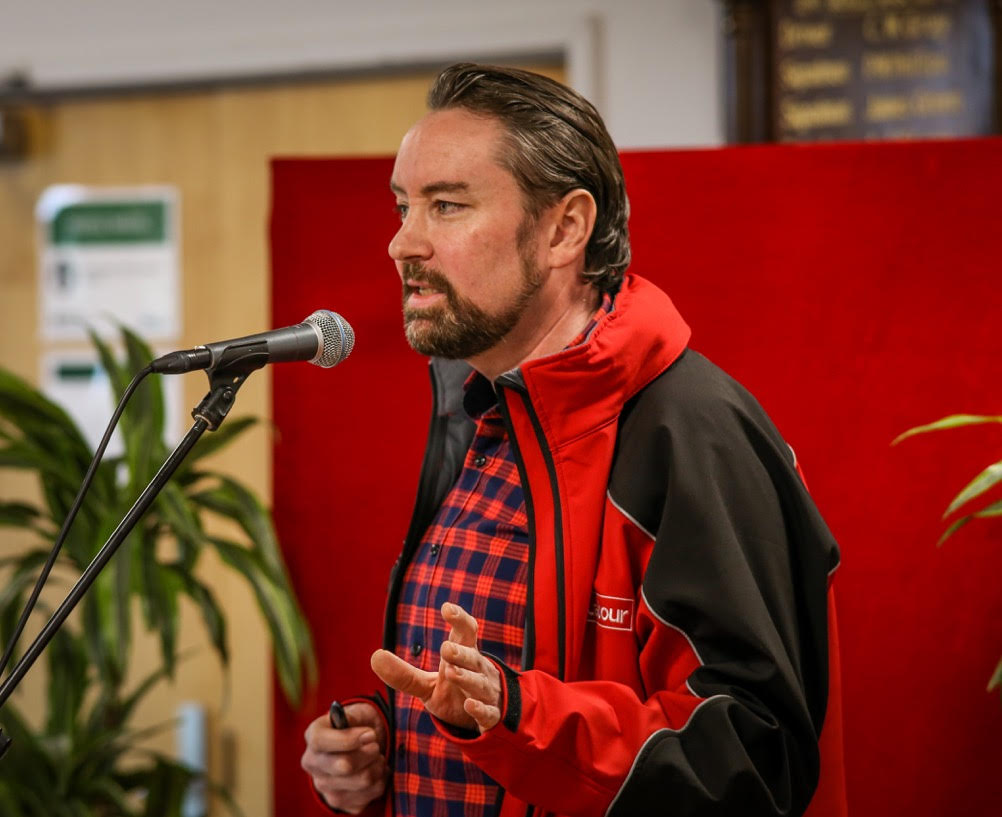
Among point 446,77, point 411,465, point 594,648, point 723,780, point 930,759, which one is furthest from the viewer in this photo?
point 411,465

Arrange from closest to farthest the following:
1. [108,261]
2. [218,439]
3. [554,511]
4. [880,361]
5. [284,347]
Answer: [284,347] → [554,511] → [880,361] → [218,439] → [108,261]

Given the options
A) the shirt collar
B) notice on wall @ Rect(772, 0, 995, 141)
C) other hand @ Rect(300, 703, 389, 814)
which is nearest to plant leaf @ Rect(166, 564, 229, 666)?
other hand @ Rect(300, 703, 389, 814)

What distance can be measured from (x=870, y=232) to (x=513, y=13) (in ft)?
4.36

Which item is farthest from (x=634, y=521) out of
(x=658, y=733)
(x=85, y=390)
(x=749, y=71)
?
(x=85, y=390)

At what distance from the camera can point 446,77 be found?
4.22 feet

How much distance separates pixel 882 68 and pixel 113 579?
5.91ft

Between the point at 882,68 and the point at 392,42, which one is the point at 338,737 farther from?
the point at 392,42

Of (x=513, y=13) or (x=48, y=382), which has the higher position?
(x=513, y=13)

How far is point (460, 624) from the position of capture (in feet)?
3.16

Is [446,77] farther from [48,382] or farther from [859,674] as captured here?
[48,382]

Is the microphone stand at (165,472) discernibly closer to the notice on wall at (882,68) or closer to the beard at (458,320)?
the beard at (458,320)

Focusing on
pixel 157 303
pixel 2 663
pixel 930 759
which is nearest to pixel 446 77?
pixel 2 663

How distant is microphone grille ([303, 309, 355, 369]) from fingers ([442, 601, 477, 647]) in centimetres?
29


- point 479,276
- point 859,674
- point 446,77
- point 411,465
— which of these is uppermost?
point 446,77
